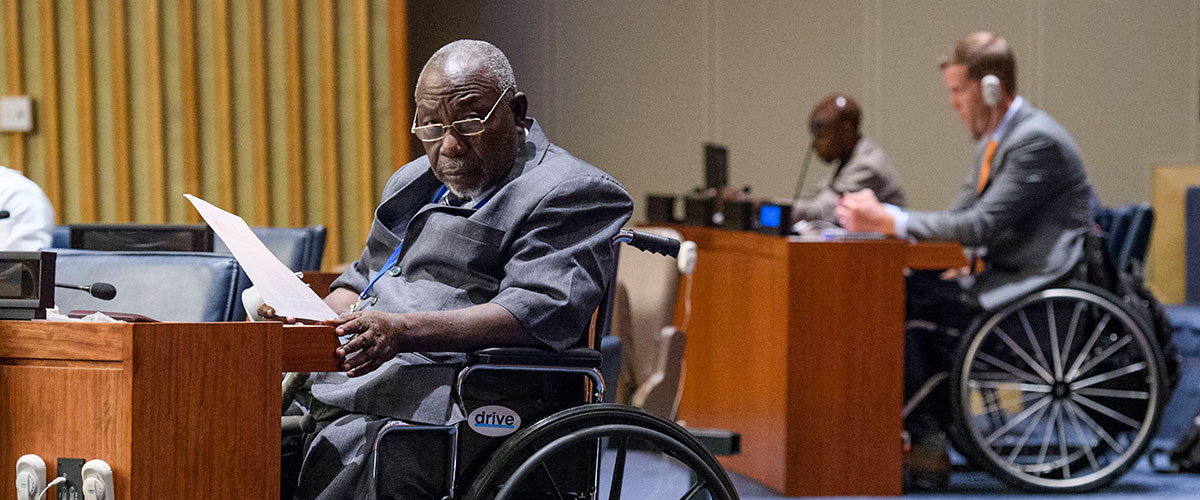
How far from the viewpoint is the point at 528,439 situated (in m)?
1.69

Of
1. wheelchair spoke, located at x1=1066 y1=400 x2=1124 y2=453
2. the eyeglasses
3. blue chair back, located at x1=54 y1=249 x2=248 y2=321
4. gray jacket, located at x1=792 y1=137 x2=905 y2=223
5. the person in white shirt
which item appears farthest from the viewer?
gray jacket, located at x1=792 y1=137 x2=905 y2=223

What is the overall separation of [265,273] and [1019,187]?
245 cm

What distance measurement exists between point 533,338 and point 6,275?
0.67m

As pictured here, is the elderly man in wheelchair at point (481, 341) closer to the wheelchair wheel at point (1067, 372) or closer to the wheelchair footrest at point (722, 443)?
the wheelchair footrest at point (722, 443)

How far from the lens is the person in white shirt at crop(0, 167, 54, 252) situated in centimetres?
265

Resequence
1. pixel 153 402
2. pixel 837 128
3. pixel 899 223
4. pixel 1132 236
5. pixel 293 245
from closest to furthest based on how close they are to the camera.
Result: pixel 153 402
pixel 293 245
pixel 899 223
pixel 1132 236
pixel 837 128

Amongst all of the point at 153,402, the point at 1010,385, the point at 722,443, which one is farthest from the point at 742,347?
the point at 153,402

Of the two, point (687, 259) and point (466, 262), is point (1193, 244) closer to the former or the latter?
point (687, 259)

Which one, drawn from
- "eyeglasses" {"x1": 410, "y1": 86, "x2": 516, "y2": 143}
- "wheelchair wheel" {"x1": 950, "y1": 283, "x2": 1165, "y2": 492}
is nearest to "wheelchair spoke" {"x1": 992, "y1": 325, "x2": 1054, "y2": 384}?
"wheelchair wheel" {"x1": 950, "y1": 283, "x2": 1165, "y2": 492}

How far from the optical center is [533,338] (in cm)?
180

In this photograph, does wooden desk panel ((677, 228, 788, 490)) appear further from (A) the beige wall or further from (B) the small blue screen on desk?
(A) the beige wall

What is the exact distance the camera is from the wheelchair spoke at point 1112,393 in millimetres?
3510

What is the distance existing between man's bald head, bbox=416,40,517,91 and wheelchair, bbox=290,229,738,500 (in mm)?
435

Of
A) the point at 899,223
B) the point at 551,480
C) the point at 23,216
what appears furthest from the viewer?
the point at 899,223
